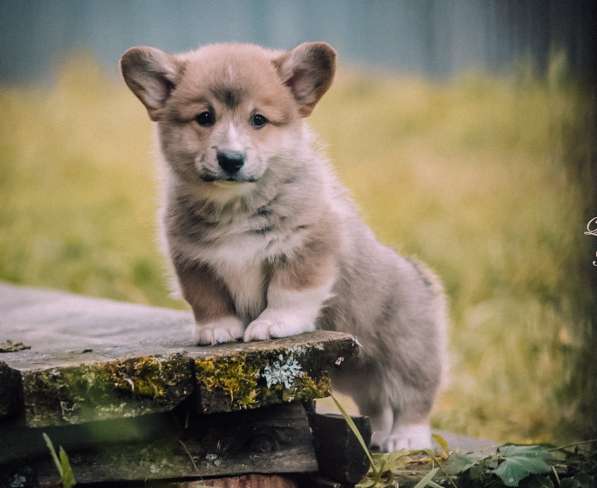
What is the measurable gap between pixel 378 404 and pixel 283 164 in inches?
44.5

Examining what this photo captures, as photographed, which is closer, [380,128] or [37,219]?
[37,219]

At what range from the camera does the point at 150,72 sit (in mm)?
3195

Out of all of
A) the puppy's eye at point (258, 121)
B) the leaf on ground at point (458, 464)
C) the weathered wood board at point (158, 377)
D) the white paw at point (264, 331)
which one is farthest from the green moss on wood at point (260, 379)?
the puppy's eye at point (258, 121)

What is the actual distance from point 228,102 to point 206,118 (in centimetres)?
10

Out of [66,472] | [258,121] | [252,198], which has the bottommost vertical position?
[66,472]

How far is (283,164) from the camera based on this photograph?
3.12 metres

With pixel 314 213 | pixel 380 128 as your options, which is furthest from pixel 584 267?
pixel 380 128

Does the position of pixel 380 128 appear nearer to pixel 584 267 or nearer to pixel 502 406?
pixel 502 406

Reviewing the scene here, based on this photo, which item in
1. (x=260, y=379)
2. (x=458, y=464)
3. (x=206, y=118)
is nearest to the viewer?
(x=260, y=379)

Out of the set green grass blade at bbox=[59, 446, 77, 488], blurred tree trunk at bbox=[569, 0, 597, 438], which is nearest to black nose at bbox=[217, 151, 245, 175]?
green grass blade at bbox=[59, 446, 77, 488]

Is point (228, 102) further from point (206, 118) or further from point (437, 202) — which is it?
point (437, 202)

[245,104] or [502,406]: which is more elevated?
[245,104]

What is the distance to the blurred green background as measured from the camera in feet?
13.5

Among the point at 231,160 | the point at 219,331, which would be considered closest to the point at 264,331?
the point at 219,331
